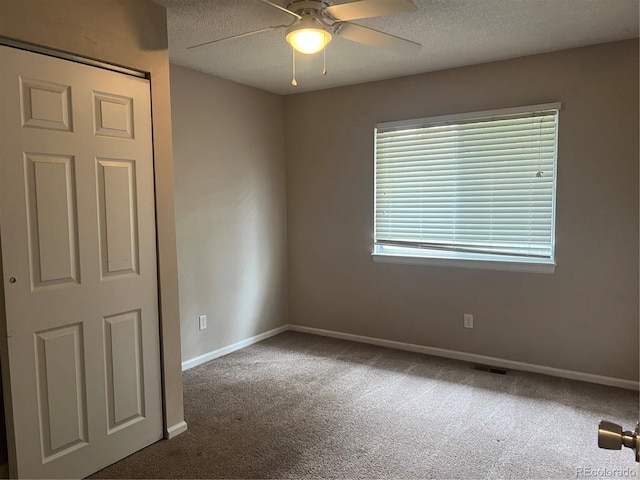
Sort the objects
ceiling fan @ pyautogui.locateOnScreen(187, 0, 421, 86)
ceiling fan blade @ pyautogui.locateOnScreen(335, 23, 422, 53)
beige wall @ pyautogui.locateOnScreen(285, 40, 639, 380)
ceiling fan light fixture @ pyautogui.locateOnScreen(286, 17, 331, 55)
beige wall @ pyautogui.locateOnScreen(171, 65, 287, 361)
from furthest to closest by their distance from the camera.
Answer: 1. beige wall @ pyautogui.locateOnScreen(171, 65, 287, 361)
2. beige wall @ pyautogui.locateOnScreen(285, 40, 639, 380)
3. ceiling fan blade @ pyautogui.locateOnScreen(335, 23, 422, 53)
4. ceiling fan light fixture @ pyautogui.locateOnScreen(286, 17, 331, 55)
5. ceiling fan @ pyautogui.locateOnScreen(187, 0, 421, 86)

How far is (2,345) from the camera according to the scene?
6.41 ft

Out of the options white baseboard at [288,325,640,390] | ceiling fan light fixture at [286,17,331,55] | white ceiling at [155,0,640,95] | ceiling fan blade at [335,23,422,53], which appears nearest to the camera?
ceiling fan light fixture at [286,17,331,55]

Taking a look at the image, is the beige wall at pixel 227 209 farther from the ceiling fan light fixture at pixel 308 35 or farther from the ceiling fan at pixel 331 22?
the ceiling fan light fixture at pixel 308 35

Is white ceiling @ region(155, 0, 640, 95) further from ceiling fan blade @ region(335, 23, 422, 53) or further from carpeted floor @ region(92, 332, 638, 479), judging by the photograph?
carpeted floor @ region(92, 332, 638, 479)

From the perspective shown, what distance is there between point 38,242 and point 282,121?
3.04 meters

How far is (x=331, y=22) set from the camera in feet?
8.39

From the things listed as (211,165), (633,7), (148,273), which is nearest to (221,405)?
(148,273)

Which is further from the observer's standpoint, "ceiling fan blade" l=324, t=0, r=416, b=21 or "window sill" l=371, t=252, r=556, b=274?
"window sill" l=371, t=252, r=556, b=274

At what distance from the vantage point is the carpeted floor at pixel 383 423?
2.31 m

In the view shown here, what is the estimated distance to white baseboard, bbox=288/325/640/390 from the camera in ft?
10.8

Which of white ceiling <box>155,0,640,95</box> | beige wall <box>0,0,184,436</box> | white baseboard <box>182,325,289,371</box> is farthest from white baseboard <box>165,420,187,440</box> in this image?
white ceiling <box>155,0,640,95</box>

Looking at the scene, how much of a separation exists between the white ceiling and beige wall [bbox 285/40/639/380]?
230mm

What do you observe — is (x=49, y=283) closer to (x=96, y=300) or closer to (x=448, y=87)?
(x=96, y=300)

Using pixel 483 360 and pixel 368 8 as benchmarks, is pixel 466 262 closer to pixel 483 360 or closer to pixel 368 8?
pixel 483 360
